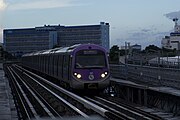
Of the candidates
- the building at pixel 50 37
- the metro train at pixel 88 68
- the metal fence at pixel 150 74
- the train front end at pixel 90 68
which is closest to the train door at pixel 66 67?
the metro train at pixel 88 68

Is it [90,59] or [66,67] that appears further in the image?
[66,67]

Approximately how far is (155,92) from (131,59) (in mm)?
14366

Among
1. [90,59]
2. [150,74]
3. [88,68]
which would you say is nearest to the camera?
[88,68]

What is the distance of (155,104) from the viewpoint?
19.5 meters

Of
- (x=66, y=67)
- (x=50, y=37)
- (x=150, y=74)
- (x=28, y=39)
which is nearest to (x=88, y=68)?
(x=66, y=67)

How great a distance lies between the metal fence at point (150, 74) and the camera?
1989 cm

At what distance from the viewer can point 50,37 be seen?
13900cm

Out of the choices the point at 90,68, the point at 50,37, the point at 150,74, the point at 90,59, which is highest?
the point at 50,37

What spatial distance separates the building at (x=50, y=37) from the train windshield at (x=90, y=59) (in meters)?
89.1

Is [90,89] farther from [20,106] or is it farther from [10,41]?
[10,41]

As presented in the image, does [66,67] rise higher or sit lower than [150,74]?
higher

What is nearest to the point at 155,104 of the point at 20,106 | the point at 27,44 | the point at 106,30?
the point at 20,106

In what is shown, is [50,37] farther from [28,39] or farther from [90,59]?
[90,59]

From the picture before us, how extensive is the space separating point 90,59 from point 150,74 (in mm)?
3620
